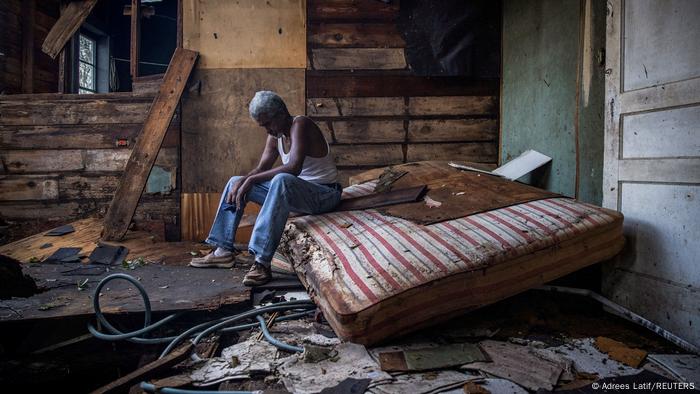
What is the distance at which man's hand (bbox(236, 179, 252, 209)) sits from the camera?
3000 mm

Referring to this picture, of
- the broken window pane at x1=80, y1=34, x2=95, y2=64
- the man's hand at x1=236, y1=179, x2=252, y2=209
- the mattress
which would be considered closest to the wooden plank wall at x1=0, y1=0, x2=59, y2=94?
the broken window pane at x1=80, y1=34, x2=95, y2=64

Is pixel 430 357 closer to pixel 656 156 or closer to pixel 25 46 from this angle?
pixel 656 156

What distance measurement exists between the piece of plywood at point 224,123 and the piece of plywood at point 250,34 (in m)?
0.12

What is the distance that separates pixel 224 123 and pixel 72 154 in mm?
1739

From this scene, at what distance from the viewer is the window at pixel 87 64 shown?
686 centimetres

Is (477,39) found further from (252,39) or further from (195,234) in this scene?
(195,234)

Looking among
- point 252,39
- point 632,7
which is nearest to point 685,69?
point 632,7

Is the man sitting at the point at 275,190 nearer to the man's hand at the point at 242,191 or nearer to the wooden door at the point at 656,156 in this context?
the man's hand at the point at 242,191

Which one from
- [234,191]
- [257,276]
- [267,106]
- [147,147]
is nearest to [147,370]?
[257,276]

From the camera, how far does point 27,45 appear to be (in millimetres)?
4945

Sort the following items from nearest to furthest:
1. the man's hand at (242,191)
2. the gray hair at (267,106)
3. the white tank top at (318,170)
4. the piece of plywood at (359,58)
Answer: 1. the man's hand at (242,191)
2. the gray hair at (267,106)
3. the white tank top at (318,170)
4. the piece of plywood at (359,58)

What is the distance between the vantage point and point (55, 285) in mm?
2949

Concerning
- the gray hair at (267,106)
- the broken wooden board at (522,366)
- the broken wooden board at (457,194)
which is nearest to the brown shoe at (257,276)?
the broken wooden board at (457,194)

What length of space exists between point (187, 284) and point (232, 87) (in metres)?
2.47
